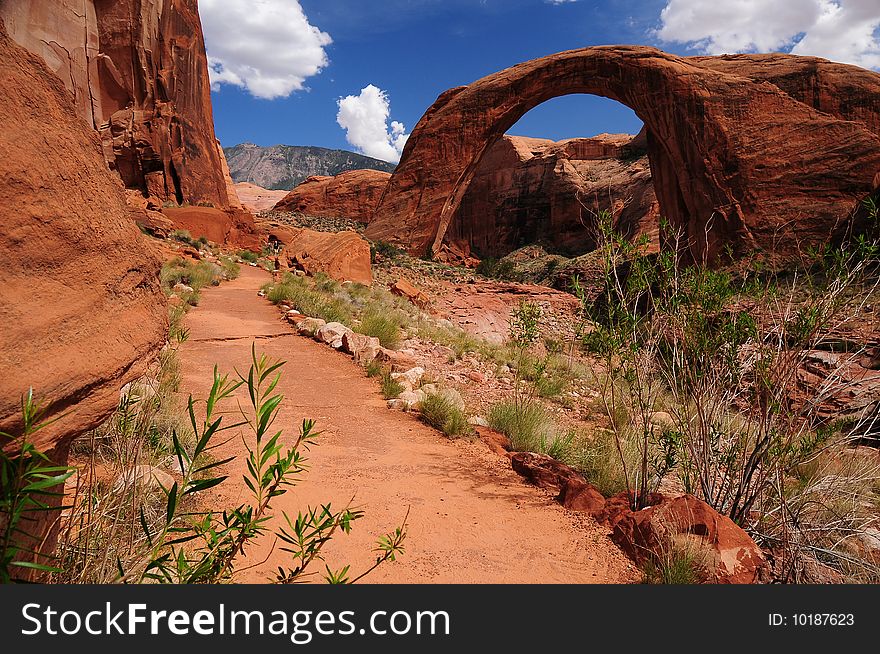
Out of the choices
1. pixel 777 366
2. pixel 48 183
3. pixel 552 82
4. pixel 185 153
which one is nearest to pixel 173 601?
pixel 48 183

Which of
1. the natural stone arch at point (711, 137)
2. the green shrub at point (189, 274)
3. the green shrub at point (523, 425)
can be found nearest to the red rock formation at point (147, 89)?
the green shrub at point (189, 274)

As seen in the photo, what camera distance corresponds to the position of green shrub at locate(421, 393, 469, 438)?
420 cm

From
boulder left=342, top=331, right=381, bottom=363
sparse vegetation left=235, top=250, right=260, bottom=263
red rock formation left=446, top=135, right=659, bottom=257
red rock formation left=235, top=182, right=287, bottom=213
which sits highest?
red rock formation left=235, top=182, right=287, bottom=213

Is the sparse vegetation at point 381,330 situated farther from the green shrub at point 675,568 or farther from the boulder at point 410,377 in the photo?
the green shrub at point 675,568

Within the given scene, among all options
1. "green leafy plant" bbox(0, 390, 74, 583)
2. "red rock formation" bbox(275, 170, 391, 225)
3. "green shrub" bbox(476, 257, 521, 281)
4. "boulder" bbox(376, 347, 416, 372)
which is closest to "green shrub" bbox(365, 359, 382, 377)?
"boulder" bbox(376, 347, 416, 372)

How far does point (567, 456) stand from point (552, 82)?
20878mm

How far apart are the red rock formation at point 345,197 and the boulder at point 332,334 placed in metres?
35.2

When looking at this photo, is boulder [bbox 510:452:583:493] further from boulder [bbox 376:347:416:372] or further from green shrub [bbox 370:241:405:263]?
green shrub [bbox 370:241:405:263]

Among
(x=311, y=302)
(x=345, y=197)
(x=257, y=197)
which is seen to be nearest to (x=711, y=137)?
(x=311, y=302)

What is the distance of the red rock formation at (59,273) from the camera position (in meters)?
1.19

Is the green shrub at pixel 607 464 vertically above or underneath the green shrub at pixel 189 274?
underneath

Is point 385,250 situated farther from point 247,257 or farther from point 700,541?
point 700,541

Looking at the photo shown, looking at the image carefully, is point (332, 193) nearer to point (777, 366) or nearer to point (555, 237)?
point (555, 237)

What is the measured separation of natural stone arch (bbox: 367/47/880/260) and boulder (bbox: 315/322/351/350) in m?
10.7
